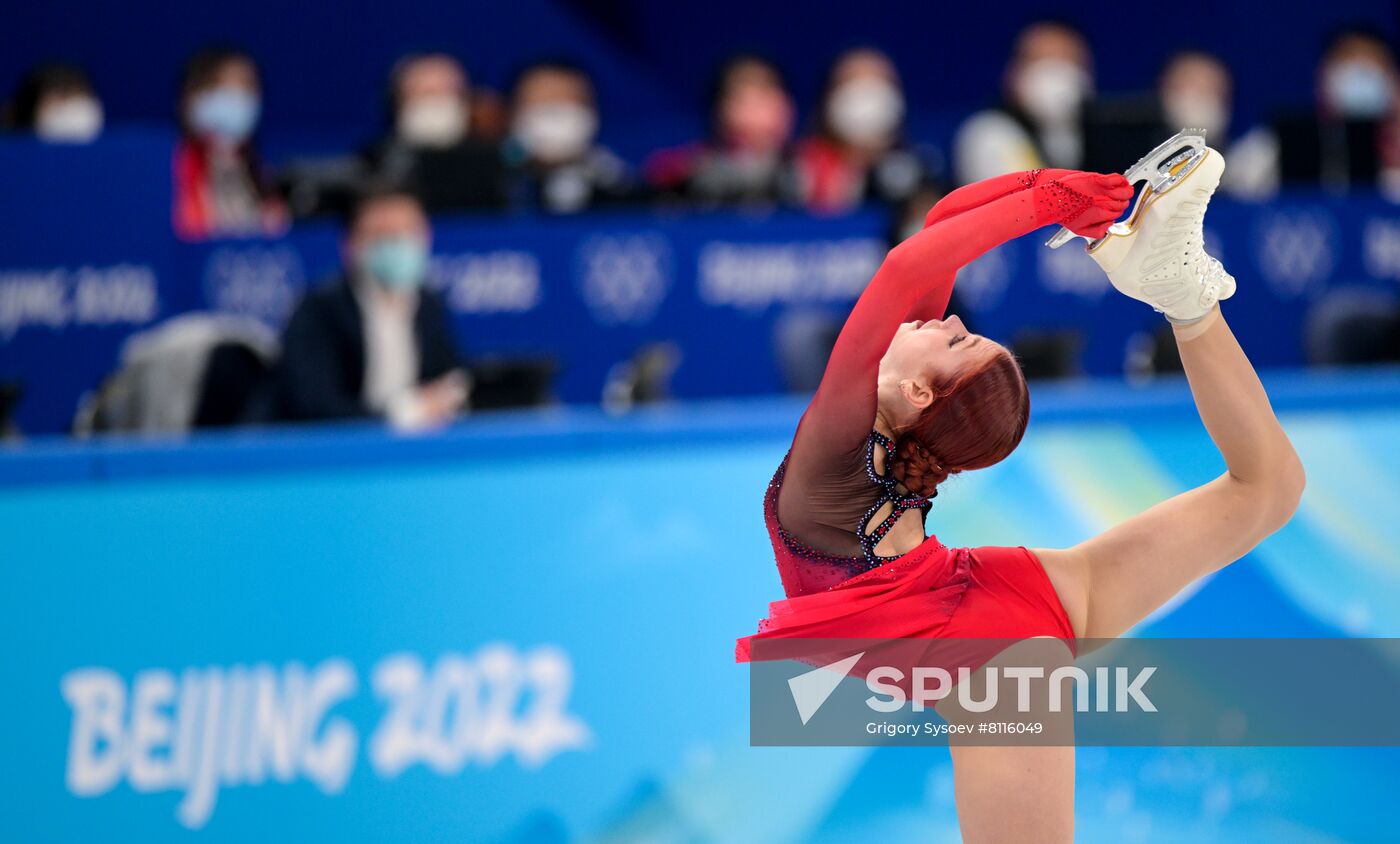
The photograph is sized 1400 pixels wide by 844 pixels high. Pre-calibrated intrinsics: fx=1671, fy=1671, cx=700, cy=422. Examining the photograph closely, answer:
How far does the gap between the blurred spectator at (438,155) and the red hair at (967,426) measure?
3.99 m

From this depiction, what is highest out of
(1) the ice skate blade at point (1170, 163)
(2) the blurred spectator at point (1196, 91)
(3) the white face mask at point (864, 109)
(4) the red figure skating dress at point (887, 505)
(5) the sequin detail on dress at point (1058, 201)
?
(2) the blurred spectator at point (1196, 91)

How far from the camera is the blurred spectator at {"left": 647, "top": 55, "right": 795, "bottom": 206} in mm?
7008

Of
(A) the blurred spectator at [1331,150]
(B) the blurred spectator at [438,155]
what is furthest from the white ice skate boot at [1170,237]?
(A) the blurred spectator at [1331,150]

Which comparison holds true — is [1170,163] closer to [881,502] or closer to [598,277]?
[881,502]

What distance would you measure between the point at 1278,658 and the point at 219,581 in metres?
2.34

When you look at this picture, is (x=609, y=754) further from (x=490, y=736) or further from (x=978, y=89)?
(x=978, y=89)

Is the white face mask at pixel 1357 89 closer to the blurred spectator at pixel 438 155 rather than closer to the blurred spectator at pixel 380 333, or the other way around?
the blurred spectator at pixel 438 155

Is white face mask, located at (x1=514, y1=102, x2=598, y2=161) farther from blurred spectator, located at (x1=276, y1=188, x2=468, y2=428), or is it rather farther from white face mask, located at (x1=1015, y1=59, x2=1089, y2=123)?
white face mask, located at (x1=1015, y1=59, x2=1089, y2=123)

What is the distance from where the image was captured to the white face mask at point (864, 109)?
24.6ft

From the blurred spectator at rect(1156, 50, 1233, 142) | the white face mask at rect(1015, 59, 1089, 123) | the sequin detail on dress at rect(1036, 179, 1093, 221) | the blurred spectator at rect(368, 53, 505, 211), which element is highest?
the blurred spectator at rect(1156, 50, 1233, 142)

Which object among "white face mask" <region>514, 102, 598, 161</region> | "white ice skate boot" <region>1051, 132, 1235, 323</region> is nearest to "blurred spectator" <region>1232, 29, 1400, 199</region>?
"white face mask" <region>514, 102, 598, 161</region>

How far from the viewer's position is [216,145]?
688 centimetres

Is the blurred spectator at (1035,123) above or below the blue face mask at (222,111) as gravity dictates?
above

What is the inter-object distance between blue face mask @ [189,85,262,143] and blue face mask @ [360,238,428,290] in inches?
73.5
